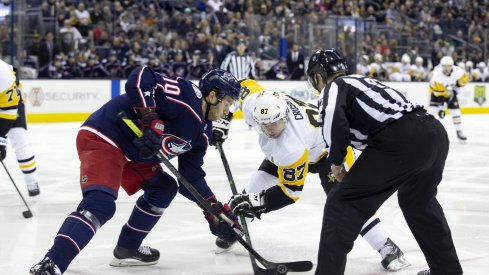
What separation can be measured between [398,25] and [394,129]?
43.3 feet

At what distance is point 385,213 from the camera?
201 inches

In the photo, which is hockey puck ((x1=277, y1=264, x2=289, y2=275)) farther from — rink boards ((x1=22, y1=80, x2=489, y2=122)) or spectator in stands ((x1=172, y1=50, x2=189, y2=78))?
spectator in stands ((x1=172, y1=50, x2=189, y2=78))

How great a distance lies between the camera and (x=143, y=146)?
3.13 metres

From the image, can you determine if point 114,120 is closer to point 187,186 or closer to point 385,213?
point 187,186

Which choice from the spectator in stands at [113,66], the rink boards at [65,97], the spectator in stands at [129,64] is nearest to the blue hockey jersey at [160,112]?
the rink boards at [65,97]

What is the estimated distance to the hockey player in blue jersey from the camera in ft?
9.84

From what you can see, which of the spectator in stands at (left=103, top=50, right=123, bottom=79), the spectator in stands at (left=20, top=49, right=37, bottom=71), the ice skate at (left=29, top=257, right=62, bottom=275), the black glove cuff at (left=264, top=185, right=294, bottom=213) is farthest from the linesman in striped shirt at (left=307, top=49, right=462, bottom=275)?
the spectator in stands at (left=103, top=50, right=123, bottom=79)

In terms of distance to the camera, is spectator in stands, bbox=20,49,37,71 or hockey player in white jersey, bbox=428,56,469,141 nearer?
hockey player in white jersey, bbox=428,56,469,141

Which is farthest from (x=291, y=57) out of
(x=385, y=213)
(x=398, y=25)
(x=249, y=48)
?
(x=385, y=213)

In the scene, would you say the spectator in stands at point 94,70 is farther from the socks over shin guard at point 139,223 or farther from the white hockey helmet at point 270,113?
the white hockey helmet at point 270,113

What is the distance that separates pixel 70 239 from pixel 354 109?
114 cm

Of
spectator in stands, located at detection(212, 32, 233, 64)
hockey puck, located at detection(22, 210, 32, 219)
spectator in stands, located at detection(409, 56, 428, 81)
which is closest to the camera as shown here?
hockey puck, located at detection(22, 210, 32, 219)

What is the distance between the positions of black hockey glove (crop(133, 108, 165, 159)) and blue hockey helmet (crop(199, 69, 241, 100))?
0.86ft

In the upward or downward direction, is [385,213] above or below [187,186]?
below
